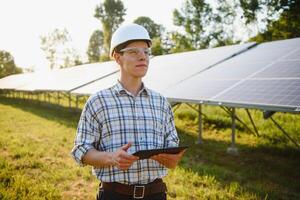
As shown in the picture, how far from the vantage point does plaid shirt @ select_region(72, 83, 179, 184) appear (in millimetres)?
2268

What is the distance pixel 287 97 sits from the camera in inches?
202

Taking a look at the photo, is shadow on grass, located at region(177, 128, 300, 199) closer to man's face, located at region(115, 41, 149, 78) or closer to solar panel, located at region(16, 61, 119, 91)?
man's face, located at region(115, 41, 149, 78)

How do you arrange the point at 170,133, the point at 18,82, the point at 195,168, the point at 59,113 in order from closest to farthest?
1. the point at 170,133
2. the point at 195,168
3. the point at 59,113
4. the point at 18,82

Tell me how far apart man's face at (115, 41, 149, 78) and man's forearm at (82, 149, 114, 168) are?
646mm

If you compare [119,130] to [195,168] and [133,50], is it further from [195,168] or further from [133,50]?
[195,168]

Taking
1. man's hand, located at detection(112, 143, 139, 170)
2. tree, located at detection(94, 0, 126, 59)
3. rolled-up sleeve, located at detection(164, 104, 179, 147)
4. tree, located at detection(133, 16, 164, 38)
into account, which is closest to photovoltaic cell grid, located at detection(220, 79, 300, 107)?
rolled-up sleeve, located at detection(164, 104, 179, 147)

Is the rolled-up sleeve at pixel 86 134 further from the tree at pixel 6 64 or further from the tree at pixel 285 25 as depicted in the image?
the tree at pixel 6 64

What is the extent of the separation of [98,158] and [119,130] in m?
0.29

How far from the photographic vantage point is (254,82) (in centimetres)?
648

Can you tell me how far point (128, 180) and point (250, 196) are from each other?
3051 mm

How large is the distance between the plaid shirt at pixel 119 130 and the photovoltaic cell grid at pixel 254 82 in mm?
2981

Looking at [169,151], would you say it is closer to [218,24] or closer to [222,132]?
[222,132]

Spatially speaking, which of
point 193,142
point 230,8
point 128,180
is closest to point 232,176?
point 193,142

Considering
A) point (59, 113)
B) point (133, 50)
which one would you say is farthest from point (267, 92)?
point (59, 113)
